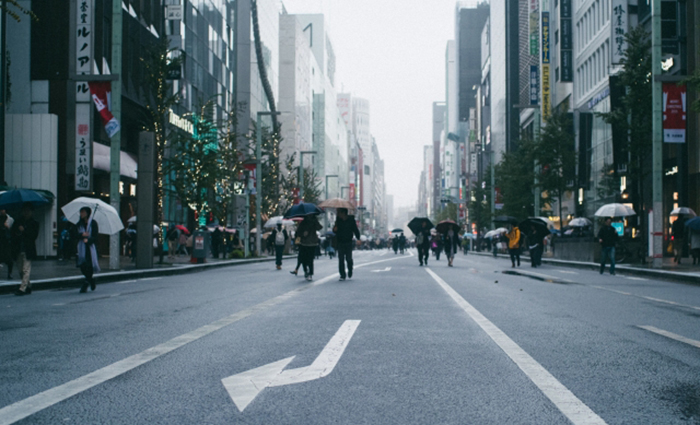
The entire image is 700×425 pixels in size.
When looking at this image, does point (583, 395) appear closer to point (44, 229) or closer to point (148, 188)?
point (148, 188)

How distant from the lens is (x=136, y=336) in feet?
24.4

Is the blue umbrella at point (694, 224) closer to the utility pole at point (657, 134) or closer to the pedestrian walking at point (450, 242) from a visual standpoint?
the utility pole at point (657, 134)

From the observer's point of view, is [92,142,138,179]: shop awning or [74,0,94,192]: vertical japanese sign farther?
[92,142,138,179]: shop awning

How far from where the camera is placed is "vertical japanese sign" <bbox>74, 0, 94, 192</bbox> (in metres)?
28.7

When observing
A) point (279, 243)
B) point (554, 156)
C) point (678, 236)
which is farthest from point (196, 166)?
point (554, 156)

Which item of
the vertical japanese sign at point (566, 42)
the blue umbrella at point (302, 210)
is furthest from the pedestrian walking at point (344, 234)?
the vertical japanese sign at point (566, 42)

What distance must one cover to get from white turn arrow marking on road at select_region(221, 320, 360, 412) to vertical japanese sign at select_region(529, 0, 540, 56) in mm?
66408

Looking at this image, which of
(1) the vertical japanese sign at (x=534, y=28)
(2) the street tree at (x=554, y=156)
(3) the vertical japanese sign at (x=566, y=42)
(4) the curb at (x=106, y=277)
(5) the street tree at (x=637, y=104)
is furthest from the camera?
(1) the vertical japanese sign at (x=534, y=28)

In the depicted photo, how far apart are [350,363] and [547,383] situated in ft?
5.02

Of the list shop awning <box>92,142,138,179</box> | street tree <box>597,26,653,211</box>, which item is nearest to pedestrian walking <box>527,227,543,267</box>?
street tree <box>597,26,653,211</box>

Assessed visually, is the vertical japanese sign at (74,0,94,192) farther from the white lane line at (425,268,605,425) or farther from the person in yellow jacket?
the white lane line at (425,268,605,425)

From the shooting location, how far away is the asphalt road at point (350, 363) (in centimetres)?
424

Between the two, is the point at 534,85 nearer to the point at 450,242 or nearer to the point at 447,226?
the point at 447,226

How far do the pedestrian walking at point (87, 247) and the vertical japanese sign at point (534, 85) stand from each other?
5770cm
